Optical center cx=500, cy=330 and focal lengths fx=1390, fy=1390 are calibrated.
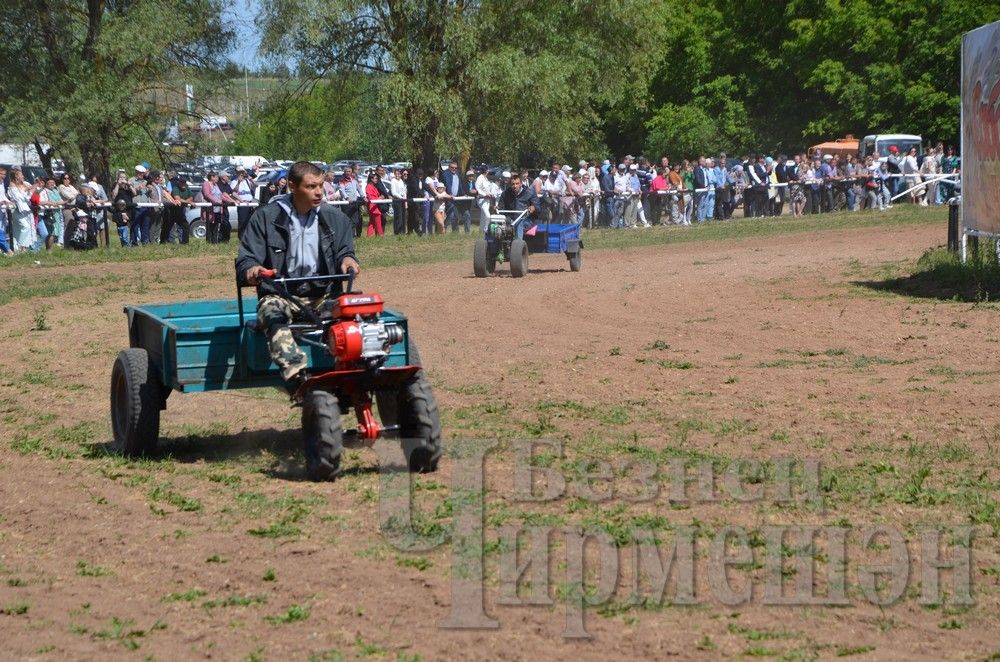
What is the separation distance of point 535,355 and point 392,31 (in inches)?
932

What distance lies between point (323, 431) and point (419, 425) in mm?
559

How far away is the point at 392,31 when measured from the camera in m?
35.2

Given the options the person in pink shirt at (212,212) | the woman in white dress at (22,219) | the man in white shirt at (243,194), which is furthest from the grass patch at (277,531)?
the person in pink shirt at (212,212)

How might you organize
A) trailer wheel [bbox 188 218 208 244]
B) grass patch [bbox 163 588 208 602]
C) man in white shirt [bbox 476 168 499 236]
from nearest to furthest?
grass patch [bbox 163 588 208 602] → trailer wheel [bbox 188 218 208 244] → man in white shirt [bbox 476 168 499 236]

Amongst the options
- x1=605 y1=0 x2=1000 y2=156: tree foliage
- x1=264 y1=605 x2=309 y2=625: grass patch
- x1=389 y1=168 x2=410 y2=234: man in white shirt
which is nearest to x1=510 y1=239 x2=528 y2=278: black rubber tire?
x1=389 y1=168 x2=410 y2=234: man in white shirt

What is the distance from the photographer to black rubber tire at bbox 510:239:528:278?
2072 centimetres

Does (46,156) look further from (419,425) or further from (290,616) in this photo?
(290,616)

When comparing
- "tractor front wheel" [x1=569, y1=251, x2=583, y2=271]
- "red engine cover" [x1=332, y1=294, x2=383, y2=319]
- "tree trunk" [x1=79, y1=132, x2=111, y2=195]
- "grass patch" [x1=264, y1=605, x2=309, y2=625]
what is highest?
"tree trunk" [x1=79, y1=132, x2=111, y2=195]

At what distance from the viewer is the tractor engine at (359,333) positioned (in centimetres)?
764

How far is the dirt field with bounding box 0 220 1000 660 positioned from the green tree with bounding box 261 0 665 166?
62.3 feet

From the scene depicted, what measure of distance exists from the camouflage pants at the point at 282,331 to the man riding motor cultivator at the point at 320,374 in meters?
0.05

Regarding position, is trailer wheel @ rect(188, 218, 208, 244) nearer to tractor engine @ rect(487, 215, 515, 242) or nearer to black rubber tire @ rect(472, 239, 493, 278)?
black rubber tire @ rect(472, 239, 493, 278)

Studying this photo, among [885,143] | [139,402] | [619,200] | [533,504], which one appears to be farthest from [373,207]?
[533,504]

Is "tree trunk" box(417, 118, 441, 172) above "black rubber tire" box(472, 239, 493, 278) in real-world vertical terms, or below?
above
